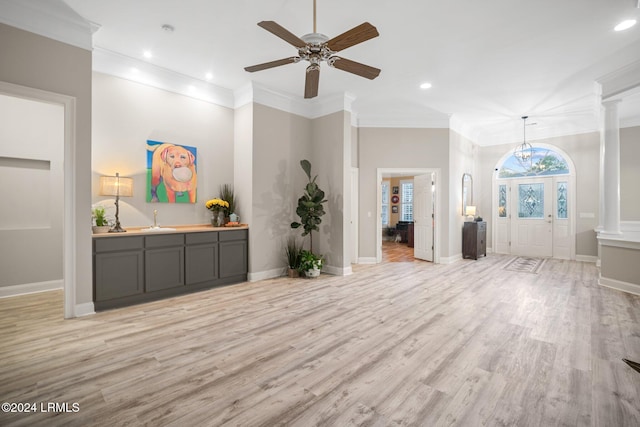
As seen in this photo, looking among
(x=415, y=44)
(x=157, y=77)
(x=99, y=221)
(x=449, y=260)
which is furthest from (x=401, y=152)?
(x=99, y=221)

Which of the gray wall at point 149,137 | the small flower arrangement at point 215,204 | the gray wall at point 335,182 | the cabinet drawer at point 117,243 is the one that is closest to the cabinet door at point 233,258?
the small flower arrangement at point 215,204

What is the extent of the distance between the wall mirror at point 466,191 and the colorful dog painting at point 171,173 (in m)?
6.50

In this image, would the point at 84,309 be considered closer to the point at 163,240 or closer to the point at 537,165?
the point at 163,240

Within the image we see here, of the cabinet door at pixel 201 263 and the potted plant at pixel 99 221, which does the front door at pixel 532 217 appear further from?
the potted plant at pixel 99 221

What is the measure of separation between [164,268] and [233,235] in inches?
47.2

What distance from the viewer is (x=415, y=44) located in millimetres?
4070

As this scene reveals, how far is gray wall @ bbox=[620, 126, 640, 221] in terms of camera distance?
6.78 metres

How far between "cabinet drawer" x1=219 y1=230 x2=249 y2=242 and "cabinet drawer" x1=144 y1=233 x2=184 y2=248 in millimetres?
672

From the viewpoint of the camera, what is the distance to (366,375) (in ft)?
7.54

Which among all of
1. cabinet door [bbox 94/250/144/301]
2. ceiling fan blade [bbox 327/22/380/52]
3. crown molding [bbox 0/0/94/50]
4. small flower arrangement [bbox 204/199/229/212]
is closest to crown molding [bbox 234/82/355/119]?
Answer: small flower arrangement [bbox 204/199/229/212]

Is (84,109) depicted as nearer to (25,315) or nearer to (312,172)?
(25,315)

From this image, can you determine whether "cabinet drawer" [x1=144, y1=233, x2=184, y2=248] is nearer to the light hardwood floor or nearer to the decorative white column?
the light hardwood floor

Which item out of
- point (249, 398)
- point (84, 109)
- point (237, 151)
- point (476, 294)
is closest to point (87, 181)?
point (84, 109)

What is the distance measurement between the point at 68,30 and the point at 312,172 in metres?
4.11
